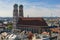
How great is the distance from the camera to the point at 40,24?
104 ft

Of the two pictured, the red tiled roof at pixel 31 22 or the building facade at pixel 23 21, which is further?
the red tiled roof at pixel 31 22

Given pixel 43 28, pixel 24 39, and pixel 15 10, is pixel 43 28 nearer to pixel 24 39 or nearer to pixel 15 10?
pixel 15 10

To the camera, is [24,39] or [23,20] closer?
[24,39]

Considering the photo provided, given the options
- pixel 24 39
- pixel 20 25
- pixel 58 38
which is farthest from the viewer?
pixel 20 25

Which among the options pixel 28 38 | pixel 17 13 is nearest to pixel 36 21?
pixel 17 13

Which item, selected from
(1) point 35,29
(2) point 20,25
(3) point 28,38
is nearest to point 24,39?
(3) point 28,38

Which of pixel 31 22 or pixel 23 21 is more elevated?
pixel 23 21

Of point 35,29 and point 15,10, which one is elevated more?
point 15,10

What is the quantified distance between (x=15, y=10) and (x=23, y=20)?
68.0 inches

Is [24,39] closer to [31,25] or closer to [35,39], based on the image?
[35,39]

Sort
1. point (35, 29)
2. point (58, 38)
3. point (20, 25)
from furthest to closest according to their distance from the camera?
point (20, 25) → point (35, 29) → point (58, 38)

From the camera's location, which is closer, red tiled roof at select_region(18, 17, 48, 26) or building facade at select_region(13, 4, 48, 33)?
building facade at select_region(13, 4, 48, 33)

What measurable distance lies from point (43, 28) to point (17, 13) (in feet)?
15.7

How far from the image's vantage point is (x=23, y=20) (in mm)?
32031
